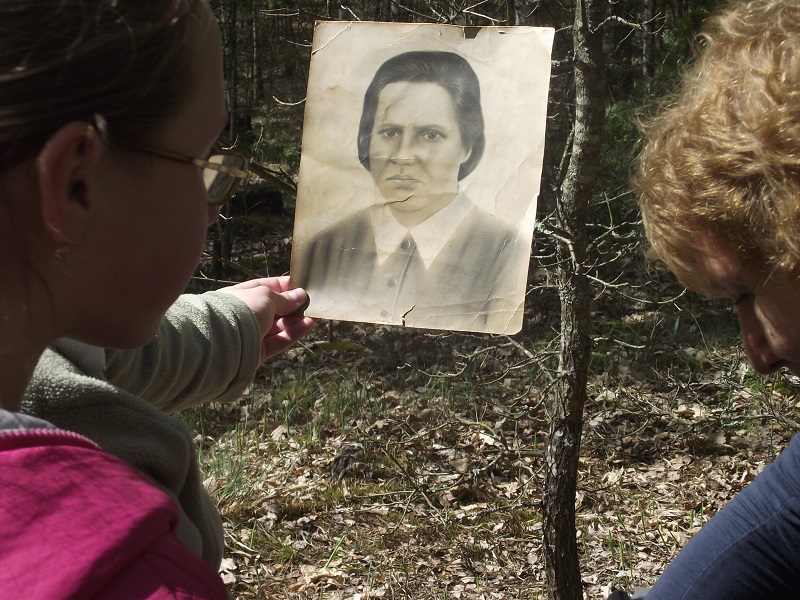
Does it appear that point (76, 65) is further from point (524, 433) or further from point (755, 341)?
point (524, 433)

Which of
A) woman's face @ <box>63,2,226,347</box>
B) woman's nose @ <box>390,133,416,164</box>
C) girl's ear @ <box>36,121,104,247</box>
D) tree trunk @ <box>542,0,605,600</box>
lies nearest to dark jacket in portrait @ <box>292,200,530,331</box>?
woman's nose @ <box>390,133,416,164</box>

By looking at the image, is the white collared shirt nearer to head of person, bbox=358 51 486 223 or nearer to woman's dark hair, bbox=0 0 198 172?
head of person, bbox=358 51 486 223

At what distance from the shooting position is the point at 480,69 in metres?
1.80

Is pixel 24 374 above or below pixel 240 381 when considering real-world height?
above

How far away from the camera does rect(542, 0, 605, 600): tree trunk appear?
85.3 inches

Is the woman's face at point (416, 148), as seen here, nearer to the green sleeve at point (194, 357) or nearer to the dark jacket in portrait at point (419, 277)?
the dark jacket in portrait at point (419, 277)

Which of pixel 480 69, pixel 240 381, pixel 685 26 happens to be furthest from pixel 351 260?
pixel 685 26

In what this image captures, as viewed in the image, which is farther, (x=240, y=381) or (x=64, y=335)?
(x=240, y=381)

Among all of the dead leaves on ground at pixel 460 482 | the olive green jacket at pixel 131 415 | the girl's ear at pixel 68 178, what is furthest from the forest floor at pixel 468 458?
the girl's ear at pixel 68 178

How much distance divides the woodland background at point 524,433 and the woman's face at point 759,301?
600 millimetres

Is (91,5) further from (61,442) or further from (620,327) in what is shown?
(620,327)

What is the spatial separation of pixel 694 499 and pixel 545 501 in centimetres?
160

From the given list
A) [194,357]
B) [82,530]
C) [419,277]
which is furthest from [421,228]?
[82,530]

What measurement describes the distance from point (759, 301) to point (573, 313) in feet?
3.46
